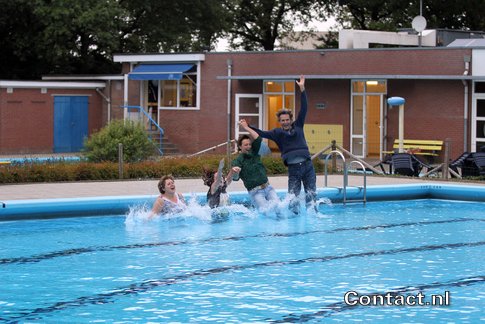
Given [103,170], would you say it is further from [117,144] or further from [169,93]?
[169,93]

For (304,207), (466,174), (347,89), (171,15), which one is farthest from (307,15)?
(304,207)

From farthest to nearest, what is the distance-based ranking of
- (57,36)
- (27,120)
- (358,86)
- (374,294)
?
(57,36)
(27,120)
(358,86)
(374,294)

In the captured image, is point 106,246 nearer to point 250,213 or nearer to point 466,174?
point 250,213

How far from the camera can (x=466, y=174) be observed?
25484mm

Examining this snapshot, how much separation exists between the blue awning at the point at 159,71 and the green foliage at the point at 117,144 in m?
9.91

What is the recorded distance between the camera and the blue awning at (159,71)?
123 ft

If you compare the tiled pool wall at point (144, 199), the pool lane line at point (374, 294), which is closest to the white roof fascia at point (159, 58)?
the tiled pool wall at point (144, 199)

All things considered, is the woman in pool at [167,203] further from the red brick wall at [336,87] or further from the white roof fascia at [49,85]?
the white roof fascia at [49,85]

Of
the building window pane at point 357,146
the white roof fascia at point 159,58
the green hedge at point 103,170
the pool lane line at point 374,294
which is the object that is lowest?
the pool lane line at point 374,294

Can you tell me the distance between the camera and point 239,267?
40.5 ft

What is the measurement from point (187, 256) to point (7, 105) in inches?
994

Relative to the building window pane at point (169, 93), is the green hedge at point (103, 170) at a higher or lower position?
lower

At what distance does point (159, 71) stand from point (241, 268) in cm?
2643

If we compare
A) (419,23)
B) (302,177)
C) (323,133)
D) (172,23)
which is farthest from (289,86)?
(302,177)
